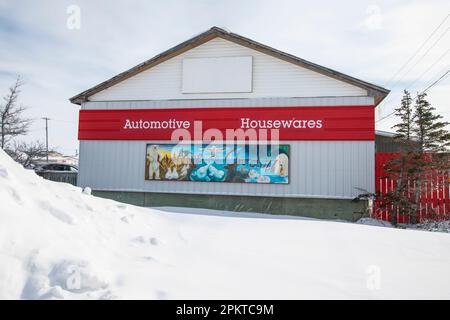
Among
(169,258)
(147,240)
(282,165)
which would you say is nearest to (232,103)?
(282,165)

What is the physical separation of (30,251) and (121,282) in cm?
100

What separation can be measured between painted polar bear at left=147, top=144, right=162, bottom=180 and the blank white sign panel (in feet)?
8.42

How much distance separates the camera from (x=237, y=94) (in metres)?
12.7

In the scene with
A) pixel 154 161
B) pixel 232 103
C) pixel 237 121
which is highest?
pixel 232 103

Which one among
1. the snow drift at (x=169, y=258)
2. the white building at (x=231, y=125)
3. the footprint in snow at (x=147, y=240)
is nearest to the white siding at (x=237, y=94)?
the white building at (x=231, y=125)

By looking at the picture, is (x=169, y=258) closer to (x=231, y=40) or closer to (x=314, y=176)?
(x=314, y=176)

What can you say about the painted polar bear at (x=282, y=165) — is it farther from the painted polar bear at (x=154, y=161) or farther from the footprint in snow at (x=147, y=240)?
the footprint in snow at (x=147, y=240)

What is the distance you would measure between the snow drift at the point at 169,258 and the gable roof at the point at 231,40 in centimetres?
667

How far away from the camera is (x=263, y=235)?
6367 millimetres

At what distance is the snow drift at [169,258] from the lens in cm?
341

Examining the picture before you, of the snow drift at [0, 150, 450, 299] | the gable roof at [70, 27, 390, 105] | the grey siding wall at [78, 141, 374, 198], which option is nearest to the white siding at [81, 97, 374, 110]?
the gable roof at [70, 27, 390, 105]

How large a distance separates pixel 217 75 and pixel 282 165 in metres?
4.27
